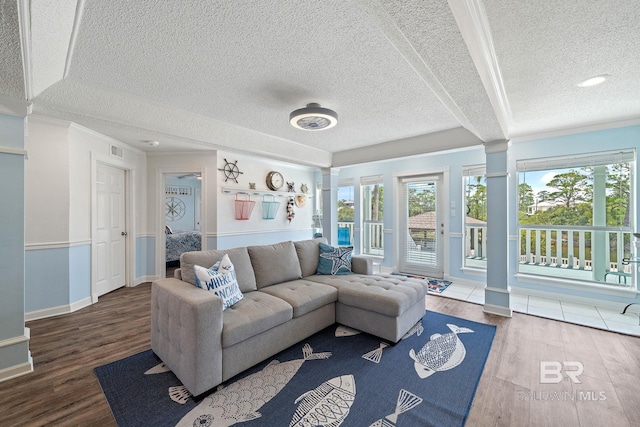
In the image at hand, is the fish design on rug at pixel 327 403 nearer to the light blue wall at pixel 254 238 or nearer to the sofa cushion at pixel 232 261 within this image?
the sofa cushion at pixel 232 261

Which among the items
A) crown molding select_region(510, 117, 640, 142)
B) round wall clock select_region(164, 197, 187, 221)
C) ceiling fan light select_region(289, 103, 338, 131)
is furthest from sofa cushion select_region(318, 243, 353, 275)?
round wall clock select_region(164, 197, 187, 221)

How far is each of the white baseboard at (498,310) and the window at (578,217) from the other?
1.21 meters

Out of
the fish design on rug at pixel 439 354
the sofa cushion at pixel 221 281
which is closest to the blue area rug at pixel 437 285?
the fish design on rug at pixel 439 354

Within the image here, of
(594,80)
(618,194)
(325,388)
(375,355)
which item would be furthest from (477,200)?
(325,388)

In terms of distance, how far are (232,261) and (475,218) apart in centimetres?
402

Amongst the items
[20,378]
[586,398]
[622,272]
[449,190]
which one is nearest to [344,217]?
[449,190]

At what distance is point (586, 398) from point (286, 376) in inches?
81.9

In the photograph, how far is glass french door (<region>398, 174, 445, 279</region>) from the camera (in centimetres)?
497

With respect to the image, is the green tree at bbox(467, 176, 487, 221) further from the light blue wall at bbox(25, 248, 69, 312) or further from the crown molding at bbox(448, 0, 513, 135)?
the light blue wall at bbox(25, 248, 69, 312)

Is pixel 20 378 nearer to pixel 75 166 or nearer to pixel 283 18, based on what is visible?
pixel 75 166

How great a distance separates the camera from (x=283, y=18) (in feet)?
5.03

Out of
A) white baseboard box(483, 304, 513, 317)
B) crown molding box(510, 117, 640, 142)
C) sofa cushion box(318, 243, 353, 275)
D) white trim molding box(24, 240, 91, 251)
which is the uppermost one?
crown molding box(510, 117, 640, 142)

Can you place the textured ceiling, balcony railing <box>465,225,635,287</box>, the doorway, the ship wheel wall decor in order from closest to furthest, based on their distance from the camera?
the textured ceiling < balcony railing <box>465,225,635,287</box> < the ship wheel wall decor < the doorway

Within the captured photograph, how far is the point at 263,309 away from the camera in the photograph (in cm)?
218
